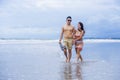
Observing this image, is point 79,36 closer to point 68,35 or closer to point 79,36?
point 79,36

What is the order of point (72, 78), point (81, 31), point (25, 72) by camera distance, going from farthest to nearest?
point (81, 31) < point (25, 72) < point (72, 78)

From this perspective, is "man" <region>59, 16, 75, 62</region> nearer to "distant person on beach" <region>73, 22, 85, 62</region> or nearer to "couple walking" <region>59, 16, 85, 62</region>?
"couple walking" <region>59, 16, 85, 62</region>

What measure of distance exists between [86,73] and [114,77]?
1075 millimetres

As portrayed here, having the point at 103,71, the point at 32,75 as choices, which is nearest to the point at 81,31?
the point at 103,71

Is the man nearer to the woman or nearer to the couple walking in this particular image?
the couple walking

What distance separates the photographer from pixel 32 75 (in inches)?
391

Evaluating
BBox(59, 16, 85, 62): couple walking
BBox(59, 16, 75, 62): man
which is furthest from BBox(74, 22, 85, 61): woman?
BBox(59, 16, 75, 62): man

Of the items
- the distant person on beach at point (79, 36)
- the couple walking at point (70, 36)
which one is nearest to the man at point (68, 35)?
Answer: the couple walking at point (70, 36)

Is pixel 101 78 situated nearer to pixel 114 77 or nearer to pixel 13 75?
pixel 114 77

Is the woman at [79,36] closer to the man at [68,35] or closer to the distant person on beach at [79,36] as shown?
the distant person on beach at [79,36]

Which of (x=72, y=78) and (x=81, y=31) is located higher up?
(x=81, y=31)

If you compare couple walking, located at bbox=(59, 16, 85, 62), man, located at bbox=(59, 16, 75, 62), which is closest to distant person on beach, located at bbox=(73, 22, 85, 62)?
couple walking, located at bbox=(59, 16, 85, 62)

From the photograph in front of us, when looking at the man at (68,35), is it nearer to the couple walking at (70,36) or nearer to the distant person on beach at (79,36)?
the couple walking at (70,36)

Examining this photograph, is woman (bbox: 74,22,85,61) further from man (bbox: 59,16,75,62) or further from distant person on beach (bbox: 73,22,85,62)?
man (bbox: 59,16,75,62)
